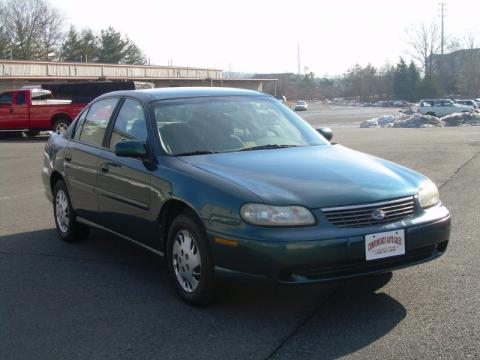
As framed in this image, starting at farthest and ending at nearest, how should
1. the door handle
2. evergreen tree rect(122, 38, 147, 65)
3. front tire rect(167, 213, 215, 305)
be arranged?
evergreen tree rect(122, 38, 147, 65)
the door handle
front tire rect(167, 213, 215, 305)

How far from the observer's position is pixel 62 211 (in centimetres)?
705

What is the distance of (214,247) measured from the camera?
14.5ft

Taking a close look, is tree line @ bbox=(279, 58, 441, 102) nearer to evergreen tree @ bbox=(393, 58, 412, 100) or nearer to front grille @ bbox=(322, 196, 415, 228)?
evergreen tree @ bbox=(393, 58, 412, 100)

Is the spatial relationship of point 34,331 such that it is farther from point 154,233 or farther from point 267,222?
point 267,222

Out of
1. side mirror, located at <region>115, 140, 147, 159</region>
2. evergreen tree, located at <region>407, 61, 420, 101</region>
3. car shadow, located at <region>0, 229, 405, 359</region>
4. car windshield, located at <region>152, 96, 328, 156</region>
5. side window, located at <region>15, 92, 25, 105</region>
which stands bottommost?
car shadow, located at <region>0, 229, 405, 359</region>

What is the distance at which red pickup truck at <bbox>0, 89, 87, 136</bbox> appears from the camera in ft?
75.5

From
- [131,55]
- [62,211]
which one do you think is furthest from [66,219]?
[131,55]

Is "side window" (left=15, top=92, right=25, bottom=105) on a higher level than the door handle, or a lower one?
higher

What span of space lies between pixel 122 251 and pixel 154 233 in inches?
59.3

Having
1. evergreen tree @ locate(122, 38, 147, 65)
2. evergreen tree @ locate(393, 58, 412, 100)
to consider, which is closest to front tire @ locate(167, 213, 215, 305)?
evergreen tree @ locate(122, 38, 147, 65)

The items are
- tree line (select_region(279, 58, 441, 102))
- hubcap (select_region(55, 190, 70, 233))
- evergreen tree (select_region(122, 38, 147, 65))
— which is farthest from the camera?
tree line (select_region(279, 58, 441, 102))

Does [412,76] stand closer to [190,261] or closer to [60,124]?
[60,124]

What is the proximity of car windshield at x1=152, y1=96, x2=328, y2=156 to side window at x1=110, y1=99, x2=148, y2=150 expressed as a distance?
0.54 ft

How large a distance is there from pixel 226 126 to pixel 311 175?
47.7 inches
